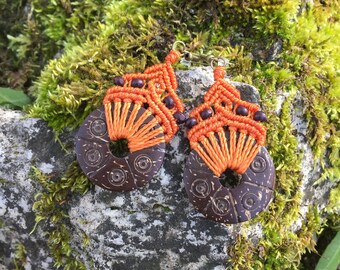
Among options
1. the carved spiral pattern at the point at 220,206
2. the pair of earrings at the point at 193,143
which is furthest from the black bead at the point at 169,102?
the carved spiral pattern at the point at 220,206

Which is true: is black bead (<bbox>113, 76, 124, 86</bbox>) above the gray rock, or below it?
above

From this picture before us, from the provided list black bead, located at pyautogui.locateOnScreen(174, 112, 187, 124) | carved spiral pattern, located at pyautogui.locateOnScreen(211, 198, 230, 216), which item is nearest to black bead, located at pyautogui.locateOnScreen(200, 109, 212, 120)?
black bead, located at pyautogui.locateOnScreen(174, 112, 187, 124)

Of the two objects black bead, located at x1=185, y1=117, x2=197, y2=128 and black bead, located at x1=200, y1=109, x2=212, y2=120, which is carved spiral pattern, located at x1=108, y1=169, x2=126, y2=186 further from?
black bead, located at x1=200, y1=109, x2=212, y2=120

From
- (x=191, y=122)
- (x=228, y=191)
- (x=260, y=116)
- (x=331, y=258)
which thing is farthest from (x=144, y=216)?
(x=331, y=258)

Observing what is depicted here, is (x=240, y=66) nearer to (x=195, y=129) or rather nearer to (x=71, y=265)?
(x=195, y=129)

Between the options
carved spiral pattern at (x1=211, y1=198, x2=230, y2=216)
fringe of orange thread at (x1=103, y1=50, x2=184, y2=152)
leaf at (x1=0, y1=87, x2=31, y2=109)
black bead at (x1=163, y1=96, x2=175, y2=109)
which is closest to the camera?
carved spiral pattern at (x1=211, y1=198, x2=230, y2=216)

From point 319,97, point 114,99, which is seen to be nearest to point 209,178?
point 114,99

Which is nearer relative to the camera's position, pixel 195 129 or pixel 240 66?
pixel 195 129

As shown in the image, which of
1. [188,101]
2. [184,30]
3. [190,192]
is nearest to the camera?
[190,192]
